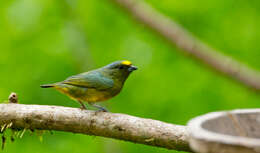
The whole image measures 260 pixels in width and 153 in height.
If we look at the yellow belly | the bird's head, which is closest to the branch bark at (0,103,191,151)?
the yellow belly

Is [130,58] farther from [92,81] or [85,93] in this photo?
[85,93]

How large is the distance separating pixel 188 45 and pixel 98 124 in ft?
11.3

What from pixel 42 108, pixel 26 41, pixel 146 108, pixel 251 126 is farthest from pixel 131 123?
pixel 26 41

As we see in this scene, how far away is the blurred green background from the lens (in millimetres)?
8641

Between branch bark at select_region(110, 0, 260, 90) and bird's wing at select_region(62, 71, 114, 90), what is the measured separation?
7.14 ft

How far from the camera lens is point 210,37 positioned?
9.64 m

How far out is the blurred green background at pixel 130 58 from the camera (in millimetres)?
8641

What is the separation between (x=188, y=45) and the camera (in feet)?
24.3

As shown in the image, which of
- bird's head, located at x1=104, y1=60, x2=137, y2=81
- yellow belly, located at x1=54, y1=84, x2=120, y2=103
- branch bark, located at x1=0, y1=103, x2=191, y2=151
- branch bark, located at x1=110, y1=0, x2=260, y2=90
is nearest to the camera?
branch bark, located at x1=0, y1=103, x2=191, y2=151

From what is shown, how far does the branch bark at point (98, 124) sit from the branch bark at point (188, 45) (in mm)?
3234

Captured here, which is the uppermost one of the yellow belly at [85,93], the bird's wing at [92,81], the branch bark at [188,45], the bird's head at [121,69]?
the branch bark at [188,45]

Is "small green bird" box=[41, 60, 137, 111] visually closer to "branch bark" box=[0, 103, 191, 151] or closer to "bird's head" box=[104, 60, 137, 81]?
"bird's head" box=[104, 60, 137, 81]

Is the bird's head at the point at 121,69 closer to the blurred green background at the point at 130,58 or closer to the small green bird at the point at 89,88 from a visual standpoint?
the small green bird at the point at 89,88

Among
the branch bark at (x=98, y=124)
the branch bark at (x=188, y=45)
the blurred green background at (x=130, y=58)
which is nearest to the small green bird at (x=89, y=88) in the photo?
the branch bark at (x=98, y=124)
